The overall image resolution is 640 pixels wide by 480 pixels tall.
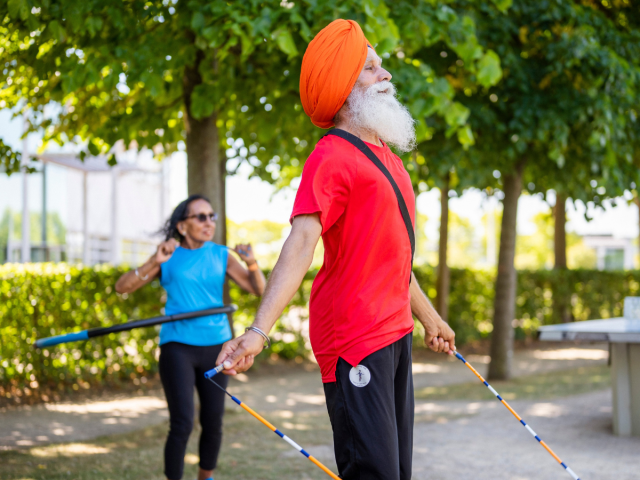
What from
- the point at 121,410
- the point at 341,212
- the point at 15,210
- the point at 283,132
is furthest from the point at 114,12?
the point at 15,210

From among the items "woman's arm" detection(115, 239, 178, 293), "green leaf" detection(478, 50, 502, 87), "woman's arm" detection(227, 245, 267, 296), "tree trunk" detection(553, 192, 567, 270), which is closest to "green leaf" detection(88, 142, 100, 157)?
"woman's arm" detection(115, 239, 178, 293)

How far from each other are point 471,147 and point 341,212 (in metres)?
6.14

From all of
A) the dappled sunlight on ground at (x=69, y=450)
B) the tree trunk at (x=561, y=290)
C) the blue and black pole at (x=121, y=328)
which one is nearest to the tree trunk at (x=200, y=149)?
the dappled sunlight on ground at (x=69, y=450)

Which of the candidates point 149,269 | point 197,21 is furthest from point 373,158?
point 197,21

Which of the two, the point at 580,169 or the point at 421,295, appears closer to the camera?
the point at 421,295

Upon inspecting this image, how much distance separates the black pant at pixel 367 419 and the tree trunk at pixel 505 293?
7.24m

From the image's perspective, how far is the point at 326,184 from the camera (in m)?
2.20

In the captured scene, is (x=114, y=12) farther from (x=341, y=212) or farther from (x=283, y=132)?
(x=341, y=212)

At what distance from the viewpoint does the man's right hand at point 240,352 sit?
6.40 feet

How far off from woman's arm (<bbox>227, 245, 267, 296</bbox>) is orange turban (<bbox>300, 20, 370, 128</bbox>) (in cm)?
200

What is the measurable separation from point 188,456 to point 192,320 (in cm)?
173

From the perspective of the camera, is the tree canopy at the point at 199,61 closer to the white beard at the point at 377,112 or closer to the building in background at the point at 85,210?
the white beard at the point at 377,112

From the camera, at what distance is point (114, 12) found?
15.4 feet

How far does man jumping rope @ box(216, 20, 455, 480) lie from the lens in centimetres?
219
